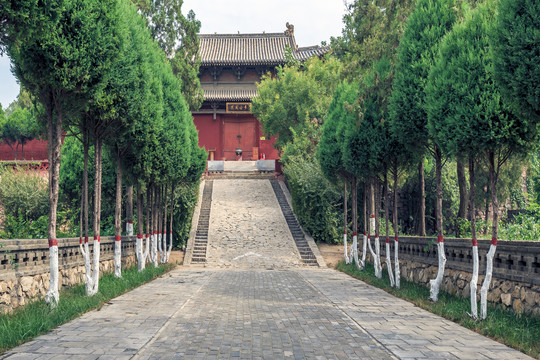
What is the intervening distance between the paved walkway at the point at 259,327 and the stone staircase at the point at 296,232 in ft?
20.2

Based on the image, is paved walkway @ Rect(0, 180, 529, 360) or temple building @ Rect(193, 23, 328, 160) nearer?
paved walkway @ Rect(0, 180, 529, 360)

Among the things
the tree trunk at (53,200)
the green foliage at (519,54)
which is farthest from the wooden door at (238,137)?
the green foliage at (519,54)

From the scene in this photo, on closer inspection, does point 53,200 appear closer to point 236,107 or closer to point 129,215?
point 129,215

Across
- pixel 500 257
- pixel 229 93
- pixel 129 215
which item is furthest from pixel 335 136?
pixel 229 93

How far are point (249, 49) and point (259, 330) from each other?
4136 cm

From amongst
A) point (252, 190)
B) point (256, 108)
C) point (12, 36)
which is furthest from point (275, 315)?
point (256, 108)

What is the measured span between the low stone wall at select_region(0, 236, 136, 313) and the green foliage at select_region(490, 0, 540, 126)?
757 cm

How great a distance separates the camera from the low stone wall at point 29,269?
782cm

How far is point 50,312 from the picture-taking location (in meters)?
7.58

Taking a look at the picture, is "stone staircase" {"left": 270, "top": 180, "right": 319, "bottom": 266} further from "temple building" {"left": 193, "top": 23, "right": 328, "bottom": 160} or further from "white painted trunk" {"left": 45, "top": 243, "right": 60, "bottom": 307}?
"white painted trunk" {"left": 45, "top": 243, "right": 60, "bottom": 307}

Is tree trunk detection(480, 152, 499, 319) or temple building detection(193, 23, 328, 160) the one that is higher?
temple building detection(193, 23, 328, 160)

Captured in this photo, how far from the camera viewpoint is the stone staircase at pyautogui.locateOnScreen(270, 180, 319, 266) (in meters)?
20.8

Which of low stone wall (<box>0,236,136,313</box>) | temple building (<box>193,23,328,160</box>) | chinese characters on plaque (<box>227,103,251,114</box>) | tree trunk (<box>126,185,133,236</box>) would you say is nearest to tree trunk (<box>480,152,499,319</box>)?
low stone wall (<box>0,236,136,313</box>)

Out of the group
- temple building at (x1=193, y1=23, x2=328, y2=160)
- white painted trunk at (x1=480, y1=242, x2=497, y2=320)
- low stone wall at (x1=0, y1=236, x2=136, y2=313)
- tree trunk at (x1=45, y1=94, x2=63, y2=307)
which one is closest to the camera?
white painted trunk at (x1=480, y1=242, x2=497, y2=320)
